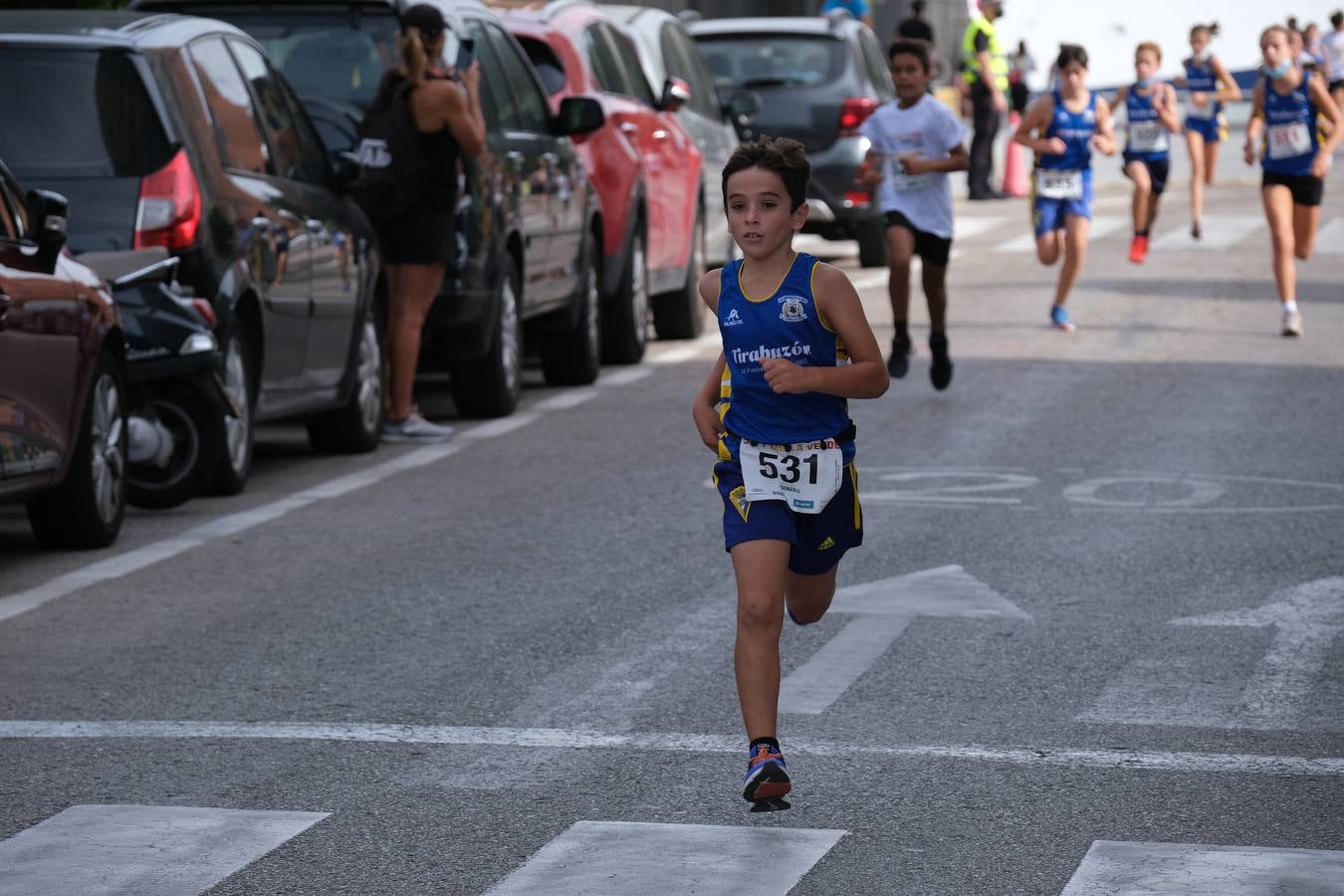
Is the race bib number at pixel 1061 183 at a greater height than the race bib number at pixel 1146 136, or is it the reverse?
the race bib number at pixel 1061 183

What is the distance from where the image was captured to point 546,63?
624 inches

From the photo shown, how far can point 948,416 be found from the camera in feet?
44.3

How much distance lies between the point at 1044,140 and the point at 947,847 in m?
12.2

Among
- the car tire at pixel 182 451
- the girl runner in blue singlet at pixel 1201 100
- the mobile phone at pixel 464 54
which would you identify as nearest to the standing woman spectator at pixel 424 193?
the mobile phone at pixel 464 54

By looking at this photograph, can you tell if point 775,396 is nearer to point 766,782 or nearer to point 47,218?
point 766,782

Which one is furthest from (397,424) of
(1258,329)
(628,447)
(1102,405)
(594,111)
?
(1258,329)

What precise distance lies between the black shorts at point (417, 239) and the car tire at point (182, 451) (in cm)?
213

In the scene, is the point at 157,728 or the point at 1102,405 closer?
the point at 157,728

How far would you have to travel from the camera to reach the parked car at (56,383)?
8.89 metres

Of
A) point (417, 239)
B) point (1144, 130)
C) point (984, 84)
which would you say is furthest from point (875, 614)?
point (984, 84)

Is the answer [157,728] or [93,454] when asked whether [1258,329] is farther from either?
[157,728]

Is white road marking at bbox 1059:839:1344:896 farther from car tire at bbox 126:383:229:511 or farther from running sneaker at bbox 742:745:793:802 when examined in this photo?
car tire at bbox 126:383:229:511

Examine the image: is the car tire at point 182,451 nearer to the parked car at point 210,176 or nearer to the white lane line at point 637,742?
the parked car at point 210,176

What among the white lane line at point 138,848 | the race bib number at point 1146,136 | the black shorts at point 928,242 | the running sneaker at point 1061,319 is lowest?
the running sneaker at point 1061,319
